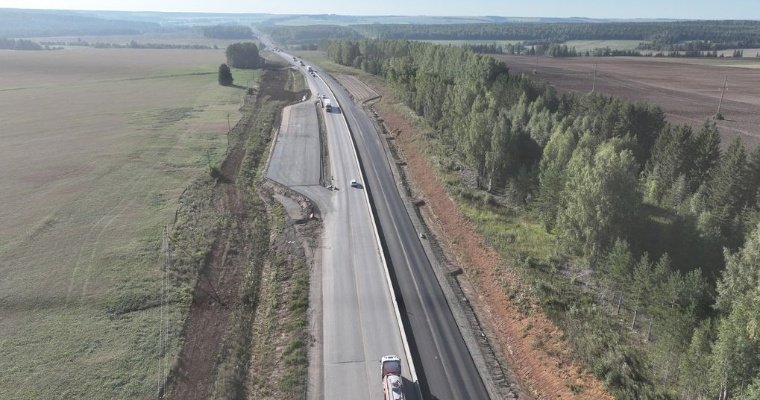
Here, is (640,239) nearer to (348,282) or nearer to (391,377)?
(391,377)

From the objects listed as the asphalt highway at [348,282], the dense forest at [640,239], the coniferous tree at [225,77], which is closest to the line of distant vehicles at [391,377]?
the asphalt highway at [348,282]

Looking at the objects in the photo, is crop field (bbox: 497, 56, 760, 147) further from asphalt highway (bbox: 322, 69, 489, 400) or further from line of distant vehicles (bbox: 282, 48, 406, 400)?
line of distant vehicles (bbox: 282, 48, 406, 400)

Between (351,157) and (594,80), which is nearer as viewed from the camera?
(351,157)

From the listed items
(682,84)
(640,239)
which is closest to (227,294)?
(640,239)

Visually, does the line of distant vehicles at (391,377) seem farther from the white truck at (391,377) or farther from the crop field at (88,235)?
the crop field at (88,235)

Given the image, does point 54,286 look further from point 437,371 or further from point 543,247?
point 543,247

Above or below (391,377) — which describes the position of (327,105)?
above

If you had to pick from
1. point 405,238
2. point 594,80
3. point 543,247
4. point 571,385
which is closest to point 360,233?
point 405,238
